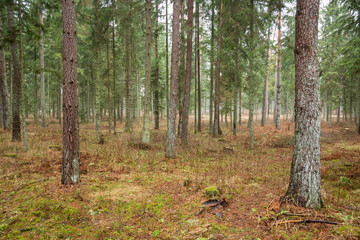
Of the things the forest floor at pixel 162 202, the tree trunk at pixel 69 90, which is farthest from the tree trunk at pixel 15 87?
the tree trunk at pixel 69 90

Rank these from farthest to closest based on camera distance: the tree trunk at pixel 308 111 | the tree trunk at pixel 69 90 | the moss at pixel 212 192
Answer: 1. the tree trunk at pixel 69 90
2. the moss at pixel 212 192
3. the tree trunk at pixel 308 111

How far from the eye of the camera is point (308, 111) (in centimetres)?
408

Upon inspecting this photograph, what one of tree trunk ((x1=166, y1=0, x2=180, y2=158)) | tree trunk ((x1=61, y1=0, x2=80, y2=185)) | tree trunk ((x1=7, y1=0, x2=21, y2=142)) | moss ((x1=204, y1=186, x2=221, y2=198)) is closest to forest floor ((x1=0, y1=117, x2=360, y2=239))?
moss ((x1=204, y1=186, x2=221, y2=198))

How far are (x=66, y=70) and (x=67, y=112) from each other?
3.90ft

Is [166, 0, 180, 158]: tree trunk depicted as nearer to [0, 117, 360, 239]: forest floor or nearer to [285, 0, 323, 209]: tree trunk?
[0, 117, 360, 239]: forest floor

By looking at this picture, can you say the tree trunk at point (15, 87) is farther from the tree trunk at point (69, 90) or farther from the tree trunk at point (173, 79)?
the tree trunk at point (173, 79)

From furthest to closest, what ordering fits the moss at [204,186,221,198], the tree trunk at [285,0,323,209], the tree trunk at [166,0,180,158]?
the tree trunk at [166,0,180,158] → the moss at [204,186,221,198] → the tree trunk at [285,0,323,209]

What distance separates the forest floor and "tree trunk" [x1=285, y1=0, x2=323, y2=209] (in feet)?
1.46

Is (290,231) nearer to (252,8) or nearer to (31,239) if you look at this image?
(31,239)

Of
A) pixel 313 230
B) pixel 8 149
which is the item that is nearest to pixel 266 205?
pixel 313 230

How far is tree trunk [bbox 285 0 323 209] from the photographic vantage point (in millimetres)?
4062

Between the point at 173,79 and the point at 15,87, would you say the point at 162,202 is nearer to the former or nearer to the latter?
the point at 173,79

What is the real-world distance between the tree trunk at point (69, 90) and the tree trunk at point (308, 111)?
588 cm

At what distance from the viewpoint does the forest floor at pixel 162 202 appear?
11.8ft
